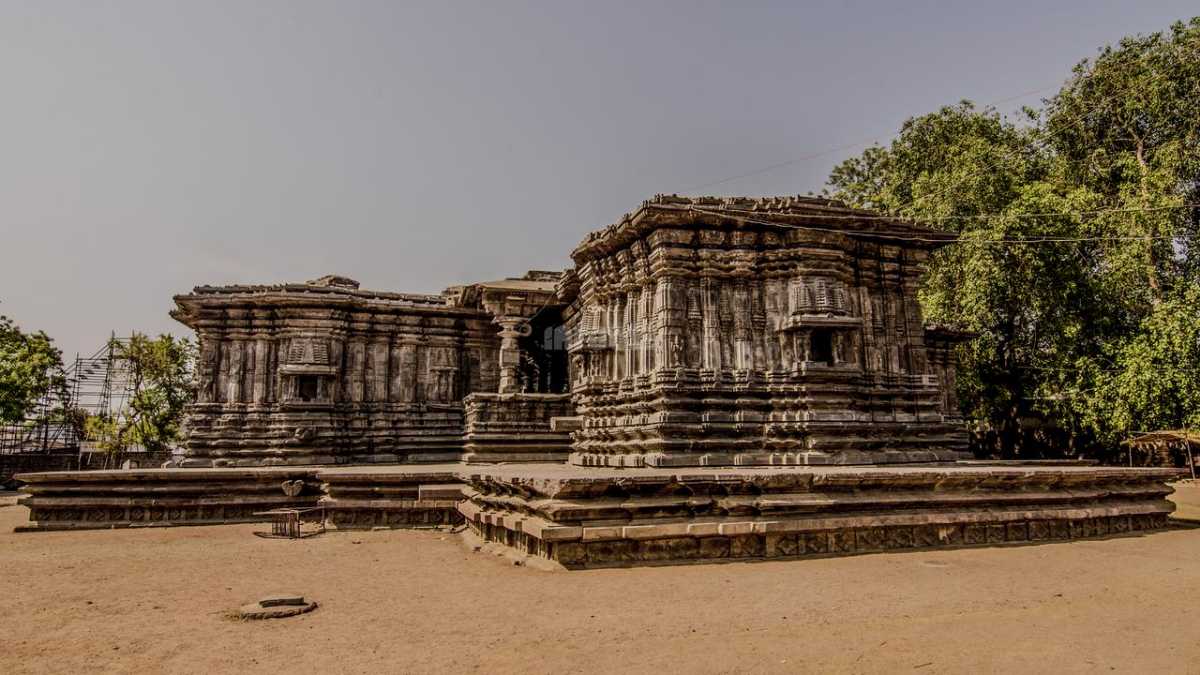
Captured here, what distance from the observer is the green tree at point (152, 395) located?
32312mm

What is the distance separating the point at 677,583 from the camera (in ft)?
25.2

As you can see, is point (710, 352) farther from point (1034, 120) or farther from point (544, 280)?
point (1034, 120)

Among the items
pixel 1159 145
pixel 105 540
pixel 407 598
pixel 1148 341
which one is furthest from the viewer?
pixel 1159 145

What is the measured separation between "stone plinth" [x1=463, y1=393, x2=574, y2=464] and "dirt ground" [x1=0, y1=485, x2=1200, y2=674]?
933 centimetres

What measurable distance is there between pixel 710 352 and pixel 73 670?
10.5m

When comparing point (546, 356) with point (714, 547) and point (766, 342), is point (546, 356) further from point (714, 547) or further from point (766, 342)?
point (714, 547)

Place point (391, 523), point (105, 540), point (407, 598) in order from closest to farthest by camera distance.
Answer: point (407, 598) < point (105, 540) < point (391, 523)

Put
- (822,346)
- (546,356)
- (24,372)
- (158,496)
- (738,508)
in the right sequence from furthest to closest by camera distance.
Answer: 1. (24,372)
2. (546,356)
3. (158,496)
4. (822,346)
5. (738,508)

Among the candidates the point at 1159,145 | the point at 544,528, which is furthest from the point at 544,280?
the point at 1159,145

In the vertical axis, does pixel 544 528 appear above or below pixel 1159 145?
below

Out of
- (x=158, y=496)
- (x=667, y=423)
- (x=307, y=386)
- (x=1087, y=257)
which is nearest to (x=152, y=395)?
(x=307, y=386)

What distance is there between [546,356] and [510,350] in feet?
11.7

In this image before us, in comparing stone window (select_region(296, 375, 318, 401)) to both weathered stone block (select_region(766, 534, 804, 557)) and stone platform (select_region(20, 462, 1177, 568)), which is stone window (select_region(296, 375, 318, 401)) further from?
weathered stone block (select_region(766, 534, 804, 557))

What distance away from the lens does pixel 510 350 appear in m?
21.6
